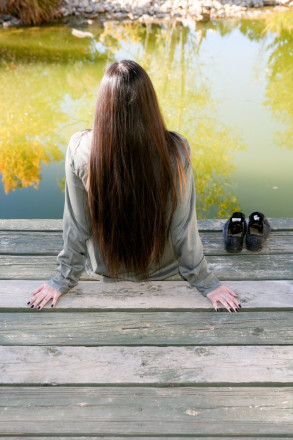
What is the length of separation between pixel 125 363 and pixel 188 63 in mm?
6147

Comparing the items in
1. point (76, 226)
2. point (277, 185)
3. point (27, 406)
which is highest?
point (76, 226)

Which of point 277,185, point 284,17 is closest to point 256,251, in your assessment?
point 277,185

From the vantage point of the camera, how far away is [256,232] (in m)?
2.37

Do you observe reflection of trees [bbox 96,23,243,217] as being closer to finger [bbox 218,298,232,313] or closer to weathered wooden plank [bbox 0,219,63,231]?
weathered wooden plank [bbox 0,219,63,231]

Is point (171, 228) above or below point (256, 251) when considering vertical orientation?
above

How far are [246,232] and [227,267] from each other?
0.78 feet

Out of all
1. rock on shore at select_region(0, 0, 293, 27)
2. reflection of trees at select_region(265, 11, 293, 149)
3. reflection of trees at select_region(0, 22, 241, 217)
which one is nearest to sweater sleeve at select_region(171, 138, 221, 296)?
reflection of trees at select_region(0, 22, 241, 217)

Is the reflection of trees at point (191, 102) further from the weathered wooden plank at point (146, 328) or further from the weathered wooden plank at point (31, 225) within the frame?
the weathered wooden plank at point (146, 328)

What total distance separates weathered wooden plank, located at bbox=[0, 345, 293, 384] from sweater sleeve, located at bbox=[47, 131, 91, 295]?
1.10ft

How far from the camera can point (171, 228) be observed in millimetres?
1885

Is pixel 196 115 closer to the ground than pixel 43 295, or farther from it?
closer to the ground

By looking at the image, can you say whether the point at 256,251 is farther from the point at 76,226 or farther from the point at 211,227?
the point at 76,226

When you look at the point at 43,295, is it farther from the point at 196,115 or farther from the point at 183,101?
the point at 183,101

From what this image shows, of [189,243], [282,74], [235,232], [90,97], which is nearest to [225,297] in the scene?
[189,243]
